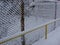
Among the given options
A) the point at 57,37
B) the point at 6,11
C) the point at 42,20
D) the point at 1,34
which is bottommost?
the point at 57,37

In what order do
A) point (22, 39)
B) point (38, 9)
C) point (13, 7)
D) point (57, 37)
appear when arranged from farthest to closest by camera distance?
point (57, 37)
point (38, 9)
point (22, 39)
point (13, 7)

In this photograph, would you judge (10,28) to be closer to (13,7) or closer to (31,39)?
(13,7)

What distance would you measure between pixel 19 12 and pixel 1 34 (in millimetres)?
462

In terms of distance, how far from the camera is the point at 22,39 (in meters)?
2.11

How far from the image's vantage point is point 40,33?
3.15 meters

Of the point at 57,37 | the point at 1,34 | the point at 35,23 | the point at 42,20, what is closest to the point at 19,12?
the point at 1,34

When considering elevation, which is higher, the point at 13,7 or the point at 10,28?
the point at 13,7

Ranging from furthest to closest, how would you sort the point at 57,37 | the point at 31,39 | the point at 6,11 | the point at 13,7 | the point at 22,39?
the point at 57,37
the point at 31,39
the point at 22,39
the point at 13,7
the point at 6,11

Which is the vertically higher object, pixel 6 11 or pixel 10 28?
pixel 6 11

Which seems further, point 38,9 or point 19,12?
point 38,9

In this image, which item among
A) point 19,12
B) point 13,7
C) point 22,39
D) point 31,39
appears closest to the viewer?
point 13,7

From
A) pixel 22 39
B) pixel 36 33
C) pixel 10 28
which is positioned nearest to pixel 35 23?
pixel 36 33

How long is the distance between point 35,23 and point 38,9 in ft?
1.34

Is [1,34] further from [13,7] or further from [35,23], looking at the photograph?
[35,23]
